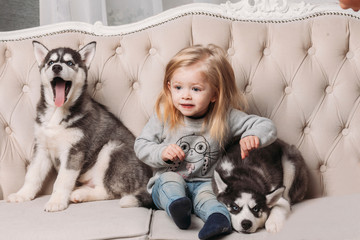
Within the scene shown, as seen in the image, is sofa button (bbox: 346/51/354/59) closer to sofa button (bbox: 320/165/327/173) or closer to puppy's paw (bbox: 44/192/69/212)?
sofa button (bbox: 320/165/327/173)

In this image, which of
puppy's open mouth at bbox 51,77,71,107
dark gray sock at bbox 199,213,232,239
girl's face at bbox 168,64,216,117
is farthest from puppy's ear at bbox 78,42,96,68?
dark gray sock at bbox 199,213,232,239

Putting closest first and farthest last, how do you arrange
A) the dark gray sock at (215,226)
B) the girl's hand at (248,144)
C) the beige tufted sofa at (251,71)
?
the dark gray sock at (215,226) → the girl's hand at (248,144) → the beige tufted sofa at (251,71)

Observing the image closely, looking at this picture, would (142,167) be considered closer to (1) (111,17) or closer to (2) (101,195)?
(2) (101,195)

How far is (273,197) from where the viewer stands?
144cm

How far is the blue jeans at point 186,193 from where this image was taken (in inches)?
57.1

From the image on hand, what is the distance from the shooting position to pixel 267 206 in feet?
4.73

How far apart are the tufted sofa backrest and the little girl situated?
0.18 meters

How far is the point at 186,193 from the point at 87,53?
688 mm

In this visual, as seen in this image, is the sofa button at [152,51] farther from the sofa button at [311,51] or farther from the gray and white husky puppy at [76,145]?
the sofa button at [311,51]

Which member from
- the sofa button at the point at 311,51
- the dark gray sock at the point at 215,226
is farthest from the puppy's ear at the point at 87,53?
the sofa button at the point at 311,51

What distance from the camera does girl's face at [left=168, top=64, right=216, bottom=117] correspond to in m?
1.60

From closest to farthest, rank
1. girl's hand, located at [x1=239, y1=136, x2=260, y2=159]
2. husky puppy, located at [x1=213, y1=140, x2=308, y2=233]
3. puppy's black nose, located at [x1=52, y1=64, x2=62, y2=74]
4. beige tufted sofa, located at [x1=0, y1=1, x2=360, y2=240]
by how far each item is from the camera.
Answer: husky puppy, located at [x1=213, y1=140, x2=308, y2=233] → girl's hand, located at [x1=239, y1=136, x2=260, y2=159] → puppy's black nose, located at [x1=52, y1=64, x2=62, y2=74] → beige tufted sofa, located at [x1=0, y1=1, x2=360, y2=240]

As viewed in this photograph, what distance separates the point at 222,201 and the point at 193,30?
0.82m

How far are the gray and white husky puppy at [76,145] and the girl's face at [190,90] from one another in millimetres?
331
